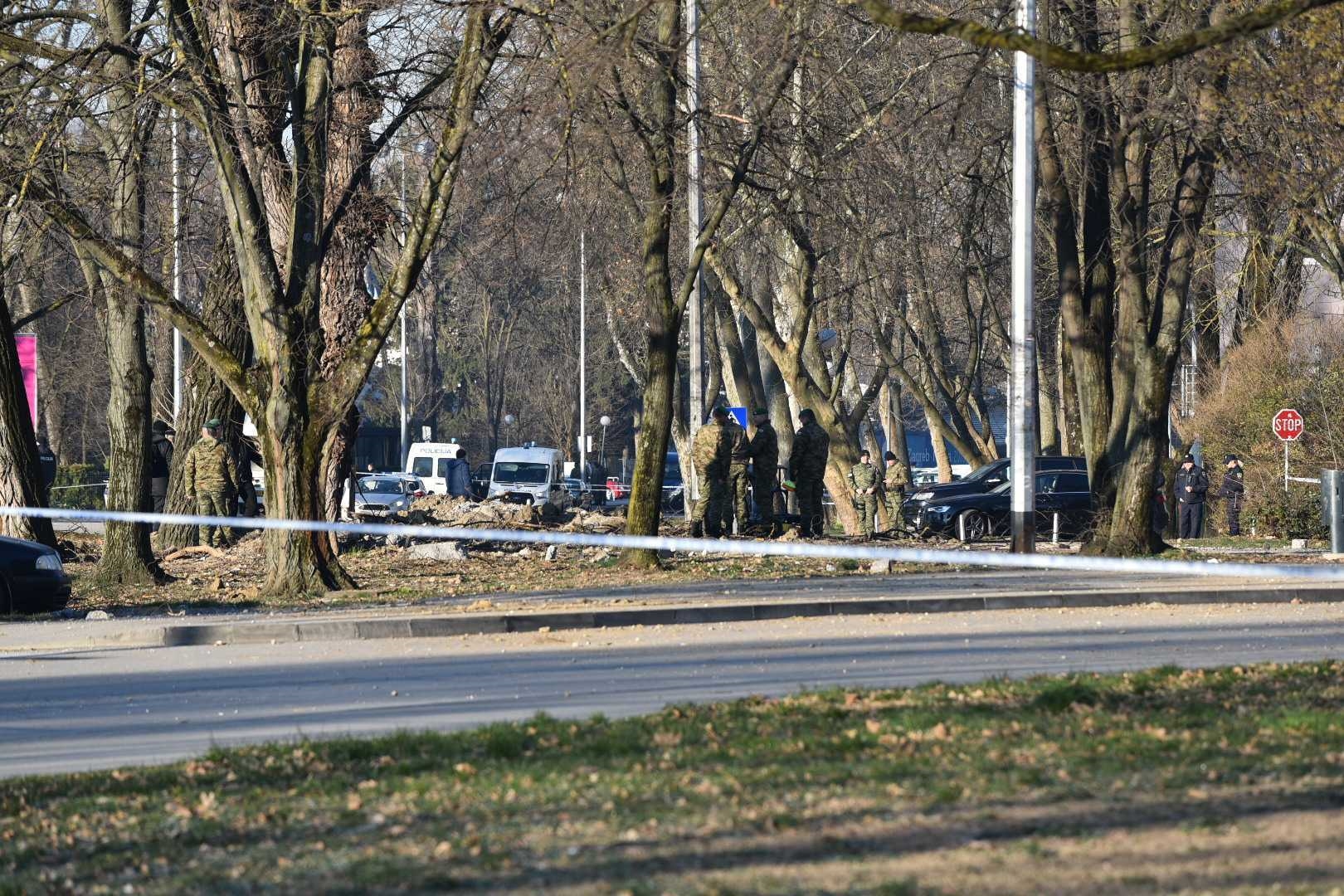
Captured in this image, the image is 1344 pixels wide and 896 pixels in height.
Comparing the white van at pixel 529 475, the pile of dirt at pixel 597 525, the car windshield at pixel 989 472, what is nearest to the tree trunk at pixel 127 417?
the pile of dirt at pixel 597 525

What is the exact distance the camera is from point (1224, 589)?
1689cm

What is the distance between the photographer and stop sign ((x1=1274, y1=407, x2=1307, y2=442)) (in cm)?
3134

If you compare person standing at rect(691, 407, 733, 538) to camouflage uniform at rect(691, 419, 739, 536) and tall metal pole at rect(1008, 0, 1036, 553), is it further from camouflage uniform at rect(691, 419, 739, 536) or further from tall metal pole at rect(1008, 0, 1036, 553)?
tall metal pole at rect(1008, 0, 1036, 553)

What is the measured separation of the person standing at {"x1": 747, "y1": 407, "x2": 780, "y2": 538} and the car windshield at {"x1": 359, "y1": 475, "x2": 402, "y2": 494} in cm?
2238

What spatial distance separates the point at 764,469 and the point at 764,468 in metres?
0.01

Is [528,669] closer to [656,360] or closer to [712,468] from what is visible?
[656,360]

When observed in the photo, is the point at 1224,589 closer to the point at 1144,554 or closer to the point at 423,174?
the point at 1144,554

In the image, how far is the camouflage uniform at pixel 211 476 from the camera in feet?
74.9

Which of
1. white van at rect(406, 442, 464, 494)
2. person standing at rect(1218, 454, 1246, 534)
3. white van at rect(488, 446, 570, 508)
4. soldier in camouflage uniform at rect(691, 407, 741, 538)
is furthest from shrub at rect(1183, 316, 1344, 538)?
white van at rect(406, 442, 464, 494)

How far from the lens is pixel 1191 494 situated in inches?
1303

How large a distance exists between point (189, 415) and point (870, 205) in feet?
37.2

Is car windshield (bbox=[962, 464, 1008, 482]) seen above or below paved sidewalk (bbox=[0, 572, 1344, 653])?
above

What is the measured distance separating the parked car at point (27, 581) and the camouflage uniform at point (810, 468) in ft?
40.1

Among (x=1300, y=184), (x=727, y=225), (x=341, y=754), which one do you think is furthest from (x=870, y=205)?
(x=341, y=754)
